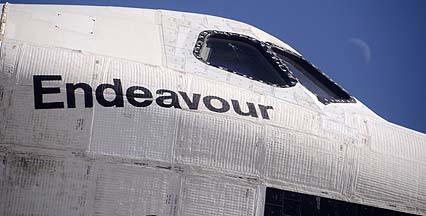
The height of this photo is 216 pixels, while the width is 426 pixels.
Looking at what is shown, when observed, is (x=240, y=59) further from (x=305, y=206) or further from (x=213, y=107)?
(x=305, y=206)

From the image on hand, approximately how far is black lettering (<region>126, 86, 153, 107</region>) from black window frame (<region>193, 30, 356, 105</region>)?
3.37 feet

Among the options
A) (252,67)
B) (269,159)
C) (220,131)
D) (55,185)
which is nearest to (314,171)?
(269,159)

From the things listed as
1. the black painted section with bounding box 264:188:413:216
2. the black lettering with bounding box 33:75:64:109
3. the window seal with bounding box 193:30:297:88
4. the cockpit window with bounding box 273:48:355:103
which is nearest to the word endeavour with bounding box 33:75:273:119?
the black lettering with bounding box 33:75:64:109

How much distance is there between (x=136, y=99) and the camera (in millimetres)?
5730

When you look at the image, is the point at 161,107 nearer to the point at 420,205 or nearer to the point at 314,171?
the point at 314,171

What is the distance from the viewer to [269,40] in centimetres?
788

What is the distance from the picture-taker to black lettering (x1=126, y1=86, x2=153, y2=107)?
18.7 ft

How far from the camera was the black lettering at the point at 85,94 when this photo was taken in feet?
18.2

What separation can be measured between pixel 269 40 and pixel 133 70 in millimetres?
2547

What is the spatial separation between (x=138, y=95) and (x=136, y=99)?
5 cm

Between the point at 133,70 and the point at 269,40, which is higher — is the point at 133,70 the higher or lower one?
the lower one

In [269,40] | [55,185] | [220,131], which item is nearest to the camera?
[55,185]

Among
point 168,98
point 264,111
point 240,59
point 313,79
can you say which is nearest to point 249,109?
point 264,111

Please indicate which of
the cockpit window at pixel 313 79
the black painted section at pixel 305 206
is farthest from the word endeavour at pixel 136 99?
the cockpit window at pixel 313 79
